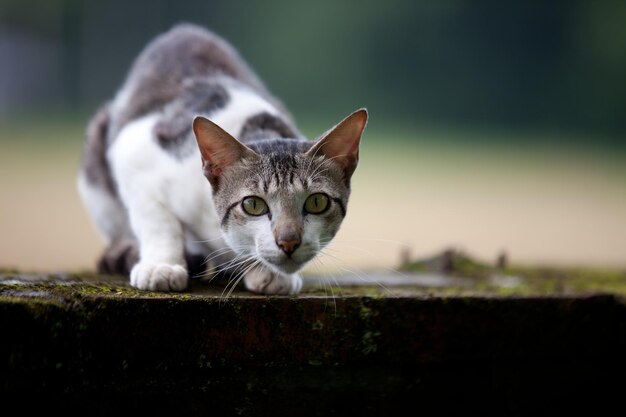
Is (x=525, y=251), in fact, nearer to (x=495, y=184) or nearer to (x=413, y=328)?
(x=495, y=184)

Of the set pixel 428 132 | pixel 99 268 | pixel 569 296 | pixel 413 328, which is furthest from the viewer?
pixel 428 132

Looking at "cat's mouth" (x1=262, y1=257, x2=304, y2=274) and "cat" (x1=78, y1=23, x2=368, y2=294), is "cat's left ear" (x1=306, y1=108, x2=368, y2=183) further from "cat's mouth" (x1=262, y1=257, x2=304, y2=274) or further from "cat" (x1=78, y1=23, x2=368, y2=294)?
"cat's mouth" (x1=262, y1=257, x2=304, y2=274)

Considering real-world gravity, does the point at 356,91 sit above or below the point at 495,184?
above

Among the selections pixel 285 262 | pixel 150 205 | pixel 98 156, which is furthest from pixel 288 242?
pixel 98 156

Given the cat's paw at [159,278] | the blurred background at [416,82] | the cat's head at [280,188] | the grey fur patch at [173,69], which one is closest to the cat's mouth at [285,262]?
the cat's head at [280,188]

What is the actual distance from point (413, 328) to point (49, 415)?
899mm

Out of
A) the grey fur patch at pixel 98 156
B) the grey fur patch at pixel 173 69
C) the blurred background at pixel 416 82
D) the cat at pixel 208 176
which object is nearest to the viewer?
the cat at pixel 208 176

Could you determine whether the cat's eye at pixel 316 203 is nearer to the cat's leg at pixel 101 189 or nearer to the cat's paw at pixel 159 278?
the cat's paw at pixel 159 278

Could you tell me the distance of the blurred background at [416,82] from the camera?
8.70 metres

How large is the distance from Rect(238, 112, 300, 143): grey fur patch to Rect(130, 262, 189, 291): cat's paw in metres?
0.48

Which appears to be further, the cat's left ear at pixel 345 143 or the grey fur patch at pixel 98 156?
the grey fur patch at pixel 98 156

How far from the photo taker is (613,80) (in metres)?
10.3

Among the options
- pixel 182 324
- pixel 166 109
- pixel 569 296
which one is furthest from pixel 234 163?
pixel 569 296

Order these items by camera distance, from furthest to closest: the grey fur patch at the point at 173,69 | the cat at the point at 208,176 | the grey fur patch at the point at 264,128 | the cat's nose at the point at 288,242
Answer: the grey fur patch at the point at 173,69 → the grey fur patch at the point at 264,128 → the cat at the point at 208,176 → the cat's nose at the point at 288,242
